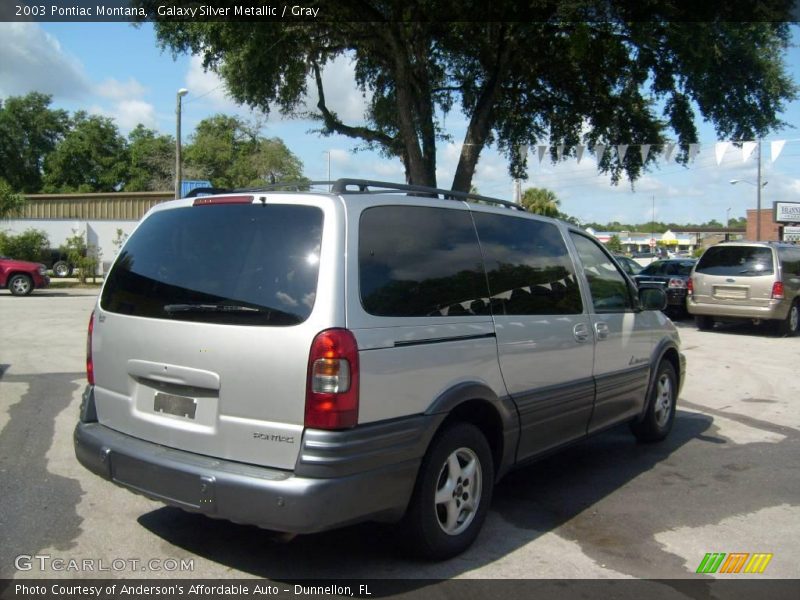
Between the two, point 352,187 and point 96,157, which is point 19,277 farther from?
point 96,157

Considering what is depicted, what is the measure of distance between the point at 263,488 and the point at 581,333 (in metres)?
2.75

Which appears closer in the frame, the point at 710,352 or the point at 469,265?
the point at 469,265

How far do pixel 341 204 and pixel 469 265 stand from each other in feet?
3.36

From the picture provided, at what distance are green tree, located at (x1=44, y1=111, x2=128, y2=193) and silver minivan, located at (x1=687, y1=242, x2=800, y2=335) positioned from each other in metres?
49.2

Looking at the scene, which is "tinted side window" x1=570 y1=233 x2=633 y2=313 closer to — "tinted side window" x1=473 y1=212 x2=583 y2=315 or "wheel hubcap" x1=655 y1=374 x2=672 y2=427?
"tinted side window" x1=473 y1=212 x2=583 y2=315

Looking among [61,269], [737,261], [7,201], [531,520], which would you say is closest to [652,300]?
[531,520]

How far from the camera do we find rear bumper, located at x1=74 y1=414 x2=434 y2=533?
329 centimetres

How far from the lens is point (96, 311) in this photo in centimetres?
438

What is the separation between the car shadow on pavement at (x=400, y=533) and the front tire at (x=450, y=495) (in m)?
0.11

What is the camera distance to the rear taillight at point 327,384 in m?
3.35

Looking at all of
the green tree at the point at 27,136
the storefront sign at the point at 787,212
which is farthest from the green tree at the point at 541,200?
the green tree at the point at 27,136

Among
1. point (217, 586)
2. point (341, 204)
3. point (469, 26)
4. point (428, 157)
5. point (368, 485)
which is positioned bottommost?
point (217, 586)

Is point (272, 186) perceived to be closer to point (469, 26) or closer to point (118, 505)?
point (118, 505)

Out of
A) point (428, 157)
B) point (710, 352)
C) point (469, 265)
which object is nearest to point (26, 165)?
point (428, 157)
